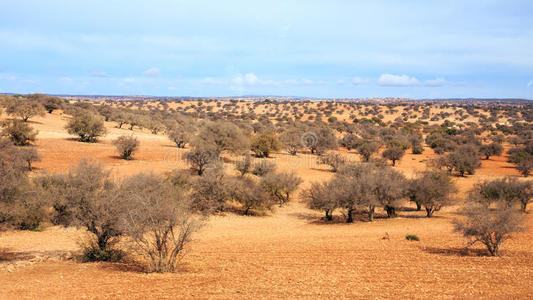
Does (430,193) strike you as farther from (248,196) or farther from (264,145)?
(264,145)

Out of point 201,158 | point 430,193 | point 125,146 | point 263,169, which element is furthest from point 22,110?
point 430,193

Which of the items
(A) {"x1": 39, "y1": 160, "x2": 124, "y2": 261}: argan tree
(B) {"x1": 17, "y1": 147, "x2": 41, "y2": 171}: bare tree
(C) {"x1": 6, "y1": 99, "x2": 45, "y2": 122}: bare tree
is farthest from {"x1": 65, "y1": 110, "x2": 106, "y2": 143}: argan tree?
(A) {"x1": 39, "y1": 160, "x2": 124, "y2": 261}: argan tree

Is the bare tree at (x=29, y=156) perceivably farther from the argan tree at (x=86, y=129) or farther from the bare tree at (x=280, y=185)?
the bare tree at (x=280, y=185)

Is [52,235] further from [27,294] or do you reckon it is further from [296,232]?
[296,232]

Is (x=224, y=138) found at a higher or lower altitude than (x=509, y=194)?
higher

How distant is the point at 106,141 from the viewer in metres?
43.0

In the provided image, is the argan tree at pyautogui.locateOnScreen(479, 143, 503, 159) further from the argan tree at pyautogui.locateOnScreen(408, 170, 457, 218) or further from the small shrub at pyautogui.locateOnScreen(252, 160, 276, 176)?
the small shrub at pyautogui.locateOnScreen(252, 160, 276, 176)

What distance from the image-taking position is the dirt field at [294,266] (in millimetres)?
9148

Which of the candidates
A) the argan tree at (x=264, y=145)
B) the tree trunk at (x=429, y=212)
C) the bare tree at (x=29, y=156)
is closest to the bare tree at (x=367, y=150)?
the argan tree at (x=264, y=145)

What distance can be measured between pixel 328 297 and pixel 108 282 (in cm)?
562

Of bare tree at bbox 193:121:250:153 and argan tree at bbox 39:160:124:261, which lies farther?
bare tree at bbox 193:121:250:153

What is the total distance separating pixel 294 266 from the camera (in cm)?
1154

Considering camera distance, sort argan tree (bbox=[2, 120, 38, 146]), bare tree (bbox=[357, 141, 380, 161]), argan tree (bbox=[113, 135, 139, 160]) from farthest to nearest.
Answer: bare tree (bbox=[357, 141, 380, 161]), argan tree (bbox=[113, 135, 139, 160]), argan tree (bbox=[2, 120, 38, 146])

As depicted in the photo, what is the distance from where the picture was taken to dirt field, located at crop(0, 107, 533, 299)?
360 inches
